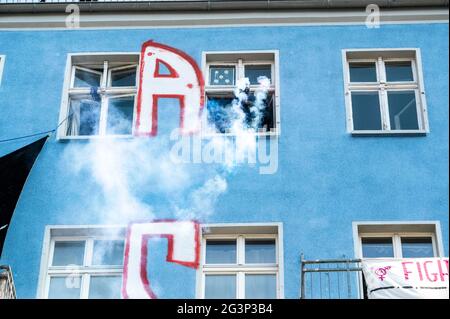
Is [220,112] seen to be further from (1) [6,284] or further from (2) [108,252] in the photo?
(1) [6,284]

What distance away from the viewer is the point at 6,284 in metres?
11.3

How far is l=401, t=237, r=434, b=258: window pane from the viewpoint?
12430 mm

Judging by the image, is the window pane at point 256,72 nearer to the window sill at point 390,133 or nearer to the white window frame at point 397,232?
the window sill at point 390,133

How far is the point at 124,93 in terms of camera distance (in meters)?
13.9

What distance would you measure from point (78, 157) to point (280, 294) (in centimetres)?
319

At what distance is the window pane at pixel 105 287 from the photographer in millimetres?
12219

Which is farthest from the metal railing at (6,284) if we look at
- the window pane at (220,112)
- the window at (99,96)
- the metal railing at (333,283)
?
the window pane at (220,112)

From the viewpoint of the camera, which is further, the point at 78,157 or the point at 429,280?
the point at 78,157

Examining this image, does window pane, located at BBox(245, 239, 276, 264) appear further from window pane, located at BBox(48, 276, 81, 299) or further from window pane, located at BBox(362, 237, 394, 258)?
window pane, located at BBox(48, 276, 81, 299)

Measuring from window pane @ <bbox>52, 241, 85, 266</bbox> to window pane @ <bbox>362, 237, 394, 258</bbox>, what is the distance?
3.44 metres

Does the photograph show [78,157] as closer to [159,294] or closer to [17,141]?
[17,141]

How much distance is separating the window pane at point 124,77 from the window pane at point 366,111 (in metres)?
3.00
